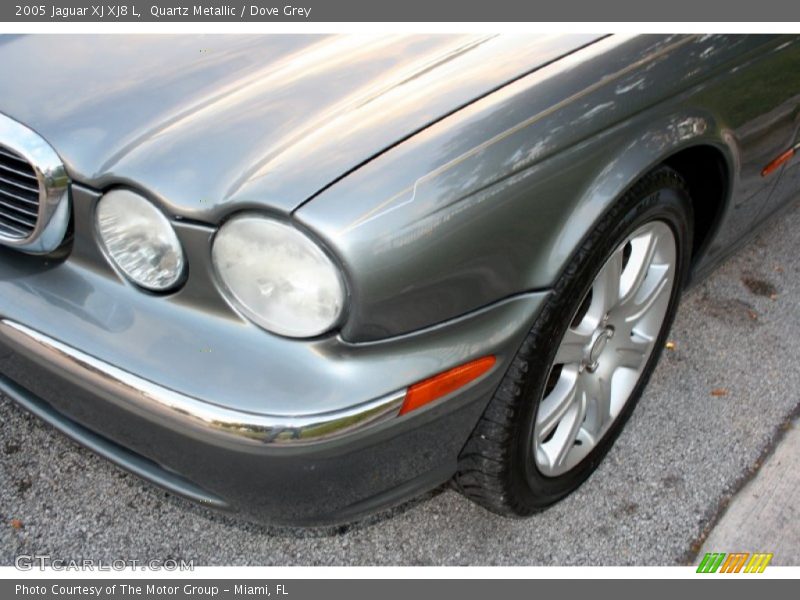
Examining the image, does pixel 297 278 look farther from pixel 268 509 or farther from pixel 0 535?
pixel 0 535

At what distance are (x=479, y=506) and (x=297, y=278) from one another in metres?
0.94

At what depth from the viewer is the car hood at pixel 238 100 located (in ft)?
4.82

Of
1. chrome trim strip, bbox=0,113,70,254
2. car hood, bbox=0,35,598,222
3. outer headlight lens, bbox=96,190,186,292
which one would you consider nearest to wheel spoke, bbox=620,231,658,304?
car hood, bbox=0,35,598,222

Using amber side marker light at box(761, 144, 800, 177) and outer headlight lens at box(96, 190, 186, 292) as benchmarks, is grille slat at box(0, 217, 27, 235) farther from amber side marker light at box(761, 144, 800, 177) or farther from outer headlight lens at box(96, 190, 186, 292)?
amber side marker light at box(761, 144, 800, 177)

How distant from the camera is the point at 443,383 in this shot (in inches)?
59.5

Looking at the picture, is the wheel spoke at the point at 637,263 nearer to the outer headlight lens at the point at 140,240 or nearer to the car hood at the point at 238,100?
the car hood at the point at 238,100

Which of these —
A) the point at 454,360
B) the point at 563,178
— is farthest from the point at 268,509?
the point at 563,178

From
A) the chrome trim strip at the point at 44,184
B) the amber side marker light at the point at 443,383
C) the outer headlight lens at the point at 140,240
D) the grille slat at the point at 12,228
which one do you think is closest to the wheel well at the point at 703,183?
the amber side marker light at the point at 443,383

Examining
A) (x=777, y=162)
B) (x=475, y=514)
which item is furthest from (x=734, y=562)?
(x=777, y=162)

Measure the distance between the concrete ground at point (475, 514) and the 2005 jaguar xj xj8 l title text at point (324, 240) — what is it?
0.62ft

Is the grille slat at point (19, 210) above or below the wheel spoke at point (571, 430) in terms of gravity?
above

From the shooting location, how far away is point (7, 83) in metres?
1.76

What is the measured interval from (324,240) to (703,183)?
1.25m

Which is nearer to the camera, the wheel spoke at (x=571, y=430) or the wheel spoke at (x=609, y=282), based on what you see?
the wheel spoke at (x=609, y=282)
